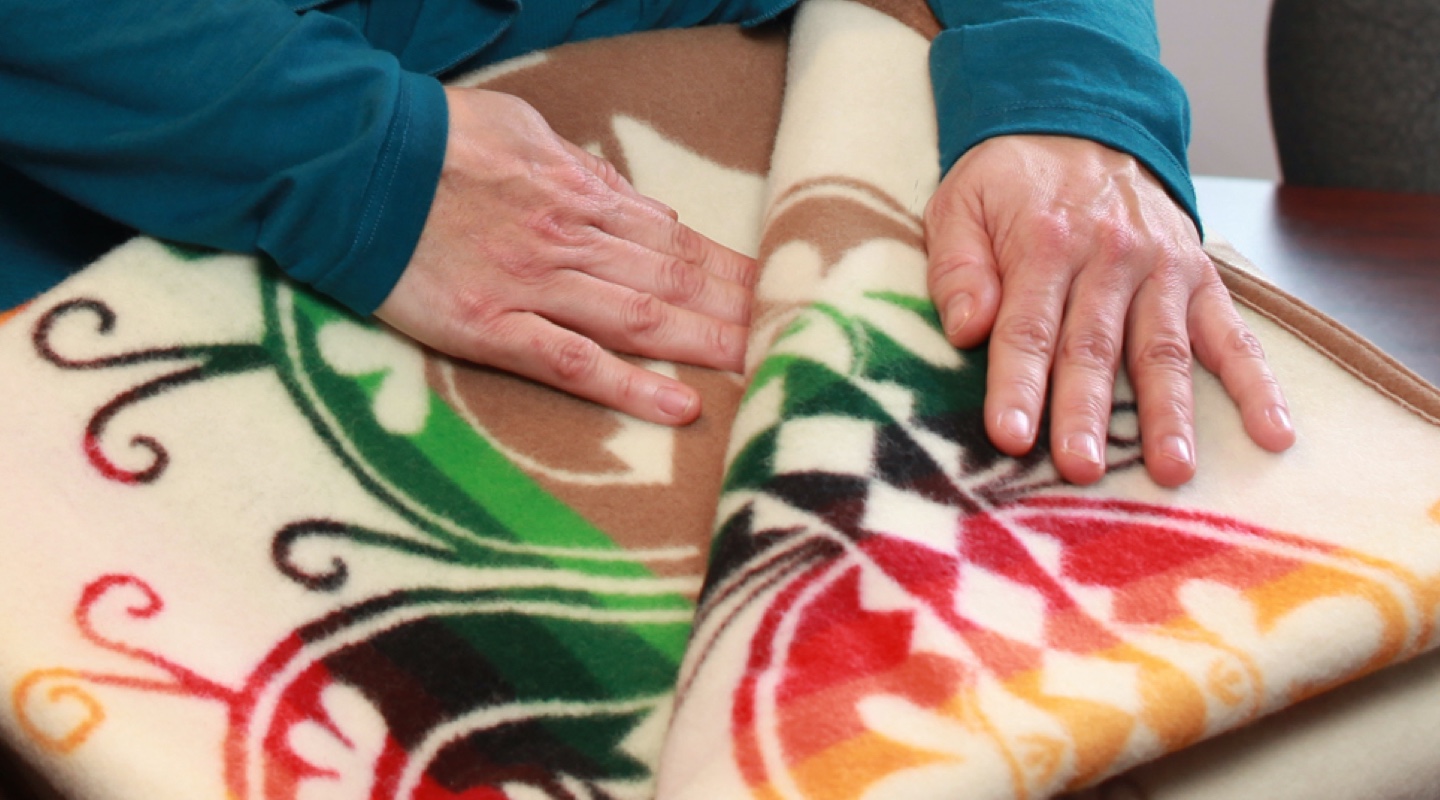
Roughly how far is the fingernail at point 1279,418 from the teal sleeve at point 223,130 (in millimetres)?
424

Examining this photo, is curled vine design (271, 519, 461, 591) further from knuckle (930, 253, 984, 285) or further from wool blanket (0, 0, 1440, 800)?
knuckle (930, 253, 984, 285)

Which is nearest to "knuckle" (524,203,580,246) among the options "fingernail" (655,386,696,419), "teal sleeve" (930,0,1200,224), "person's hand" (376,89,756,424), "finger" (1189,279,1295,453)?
"person's hand" (376,89,756,424)

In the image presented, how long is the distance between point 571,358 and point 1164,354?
294 mm

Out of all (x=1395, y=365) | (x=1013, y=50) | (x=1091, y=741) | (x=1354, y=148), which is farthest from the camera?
(x=1354, y=148)

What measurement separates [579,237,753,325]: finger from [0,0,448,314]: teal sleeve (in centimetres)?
10

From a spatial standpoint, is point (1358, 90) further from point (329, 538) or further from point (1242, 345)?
point (329, 538)

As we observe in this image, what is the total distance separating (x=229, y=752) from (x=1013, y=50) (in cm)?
54

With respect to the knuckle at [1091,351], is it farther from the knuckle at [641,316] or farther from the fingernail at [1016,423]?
the knuckle at [641,316]

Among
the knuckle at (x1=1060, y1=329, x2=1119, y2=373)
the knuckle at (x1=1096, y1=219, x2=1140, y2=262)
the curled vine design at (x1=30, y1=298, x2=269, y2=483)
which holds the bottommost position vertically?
the curled vine design at (x1=30, y1=298, x2=269, y2=483)

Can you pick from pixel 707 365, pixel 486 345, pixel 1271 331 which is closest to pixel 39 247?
pixel 486 345

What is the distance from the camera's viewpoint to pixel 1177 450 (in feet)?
1.49

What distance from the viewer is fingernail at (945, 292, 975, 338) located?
0.50m

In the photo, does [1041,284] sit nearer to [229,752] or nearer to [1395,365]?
[1395,365]

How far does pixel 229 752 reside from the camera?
0.38 metres
